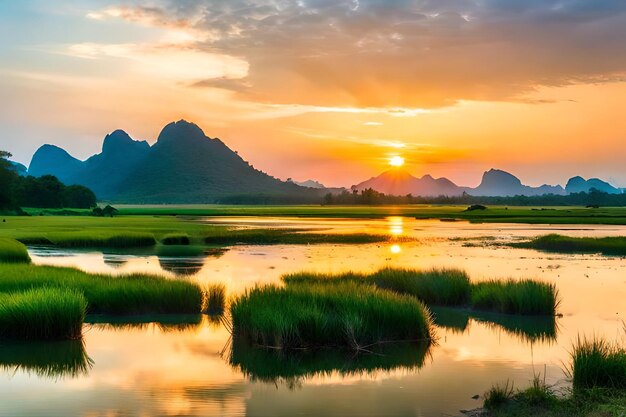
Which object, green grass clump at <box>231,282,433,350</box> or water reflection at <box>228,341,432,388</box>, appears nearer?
water reflection at <box>228,341,432,388</box>

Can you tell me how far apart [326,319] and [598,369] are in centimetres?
727

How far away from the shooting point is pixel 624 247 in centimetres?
4794

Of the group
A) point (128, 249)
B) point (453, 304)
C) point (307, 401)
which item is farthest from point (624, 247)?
point (307, 401)

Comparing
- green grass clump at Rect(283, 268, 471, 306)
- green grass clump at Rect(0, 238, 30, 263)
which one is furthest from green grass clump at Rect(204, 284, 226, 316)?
green grass clump at Rect(0, 238, 30, 263)

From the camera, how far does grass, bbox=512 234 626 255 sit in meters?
48.2

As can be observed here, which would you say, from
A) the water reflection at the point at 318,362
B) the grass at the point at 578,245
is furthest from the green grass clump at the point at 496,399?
the grass at the point at 578,245

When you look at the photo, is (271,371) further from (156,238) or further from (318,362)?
(156,238)

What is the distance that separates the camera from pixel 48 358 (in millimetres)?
16250

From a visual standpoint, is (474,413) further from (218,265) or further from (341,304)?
(218,265)

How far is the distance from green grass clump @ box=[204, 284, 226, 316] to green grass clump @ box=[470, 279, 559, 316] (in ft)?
32.2

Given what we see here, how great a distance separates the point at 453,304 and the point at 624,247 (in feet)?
98.1

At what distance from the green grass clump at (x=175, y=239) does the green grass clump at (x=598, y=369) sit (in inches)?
1823

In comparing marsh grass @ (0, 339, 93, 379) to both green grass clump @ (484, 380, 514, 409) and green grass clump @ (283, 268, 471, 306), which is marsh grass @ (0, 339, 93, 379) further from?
green grass clump @ (283, 268, 471, 306)

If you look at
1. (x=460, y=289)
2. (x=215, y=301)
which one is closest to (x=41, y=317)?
(x=215, y=301)
